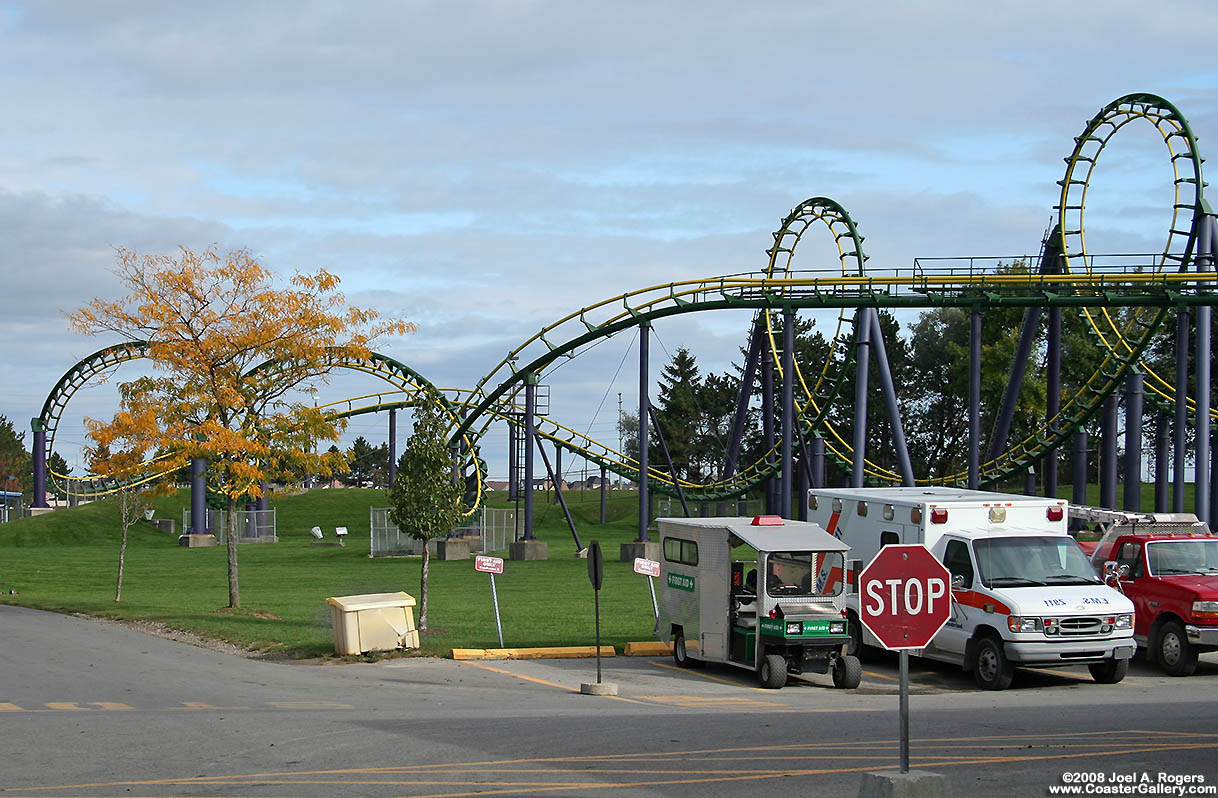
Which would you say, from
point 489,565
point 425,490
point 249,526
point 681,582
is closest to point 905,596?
point 681,582

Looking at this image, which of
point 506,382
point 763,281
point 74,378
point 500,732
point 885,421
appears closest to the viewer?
point 500,732

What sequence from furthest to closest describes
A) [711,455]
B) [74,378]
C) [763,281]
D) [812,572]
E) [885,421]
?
[711,455], [885,421], [74,378], [763,281], [812,572]

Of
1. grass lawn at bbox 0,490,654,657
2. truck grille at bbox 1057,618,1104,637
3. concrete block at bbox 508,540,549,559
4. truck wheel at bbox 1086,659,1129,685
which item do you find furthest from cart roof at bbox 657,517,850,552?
concrete block at bbox 508,540,549,559

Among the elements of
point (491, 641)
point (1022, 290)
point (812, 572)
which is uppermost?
point (1022, 290)

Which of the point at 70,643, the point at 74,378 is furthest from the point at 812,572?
the point at 74,378

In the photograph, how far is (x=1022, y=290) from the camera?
4506cm

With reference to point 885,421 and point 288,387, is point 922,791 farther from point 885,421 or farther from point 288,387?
point 885,421

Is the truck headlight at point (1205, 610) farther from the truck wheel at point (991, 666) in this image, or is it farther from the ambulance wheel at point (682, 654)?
the ambulance wheel at point (682, 654)

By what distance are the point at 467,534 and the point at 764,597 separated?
40702 millimetres

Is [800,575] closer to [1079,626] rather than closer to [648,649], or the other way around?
[1079,626]

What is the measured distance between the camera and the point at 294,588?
36375 millimetres

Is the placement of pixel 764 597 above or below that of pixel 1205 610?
above

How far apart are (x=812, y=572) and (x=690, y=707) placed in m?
3.97

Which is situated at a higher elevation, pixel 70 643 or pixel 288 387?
pixel 288 387
